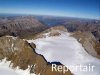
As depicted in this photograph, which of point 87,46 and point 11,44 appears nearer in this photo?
point 11,44

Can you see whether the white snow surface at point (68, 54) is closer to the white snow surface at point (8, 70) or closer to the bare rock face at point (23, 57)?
the bare rock face at point (23, 57)

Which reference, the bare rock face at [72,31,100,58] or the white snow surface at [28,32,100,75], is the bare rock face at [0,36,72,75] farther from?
the bare rock face at [72,31,100,58]

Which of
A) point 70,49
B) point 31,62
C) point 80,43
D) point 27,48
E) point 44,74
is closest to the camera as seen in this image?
point 44,74

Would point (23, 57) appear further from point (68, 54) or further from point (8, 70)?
point (68, 54)

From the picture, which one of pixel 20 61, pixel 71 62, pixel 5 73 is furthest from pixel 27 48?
pixel 71 62

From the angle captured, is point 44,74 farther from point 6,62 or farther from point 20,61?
point 6,62

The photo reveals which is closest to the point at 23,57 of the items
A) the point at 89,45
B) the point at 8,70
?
the point at 8,70
